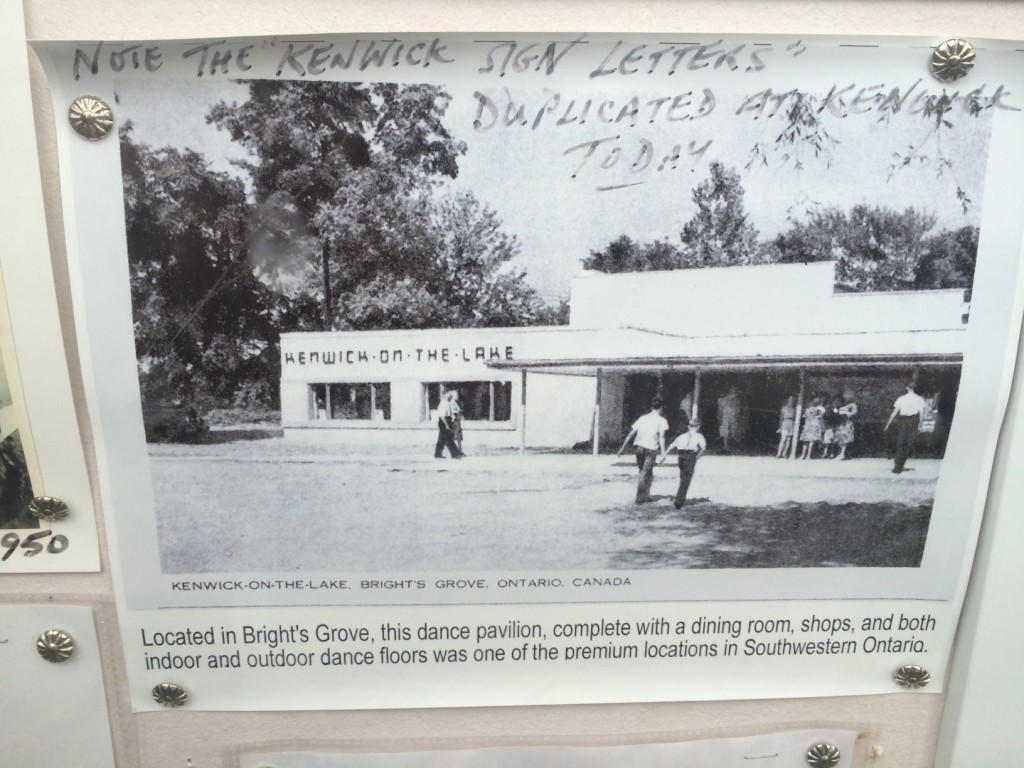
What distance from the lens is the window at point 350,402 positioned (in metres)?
0.46

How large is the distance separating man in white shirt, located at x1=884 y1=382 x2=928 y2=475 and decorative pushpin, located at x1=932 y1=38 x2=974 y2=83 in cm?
22

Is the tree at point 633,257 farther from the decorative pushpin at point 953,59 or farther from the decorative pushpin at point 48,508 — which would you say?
the decorative pushpin at point 48,508

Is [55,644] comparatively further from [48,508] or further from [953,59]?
[953,59]

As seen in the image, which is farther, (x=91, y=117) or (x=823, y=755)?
(x=823, y=755)

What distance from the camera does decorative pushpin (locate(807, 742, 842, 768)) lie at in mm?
557

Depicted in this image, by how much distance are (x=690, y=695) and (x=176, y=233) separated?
564mm

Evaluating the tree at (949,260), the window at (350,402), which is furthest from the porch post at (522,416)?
the tree at (949,260)

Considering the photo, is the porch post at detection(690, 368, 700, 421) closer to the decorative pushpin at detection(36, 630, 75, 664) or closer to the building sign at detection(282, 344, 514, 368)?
the building sign at detection(282, 344, 514, 368)

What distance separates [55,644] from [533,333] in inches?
18.7

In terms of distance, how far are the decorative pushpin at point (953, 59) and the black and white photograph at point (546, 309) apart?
0.01 meters

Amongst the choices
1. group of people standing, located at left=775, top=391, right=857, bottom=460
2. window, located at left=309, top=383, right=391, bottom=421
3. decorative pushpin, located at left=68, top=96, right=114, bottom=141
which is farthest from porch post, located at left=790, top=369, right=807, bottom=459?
decorative pushpin, located at left=68, top=96, right=114, bottom=141

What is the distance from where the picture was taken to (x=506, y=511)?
0.49 meters

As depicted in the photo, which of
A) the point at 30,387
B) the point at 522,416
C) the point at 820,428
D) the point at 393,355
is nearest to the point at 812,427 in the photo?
the point at 820,428

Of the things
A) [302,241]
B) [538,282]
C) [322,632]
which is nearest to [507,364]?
[538,282]
